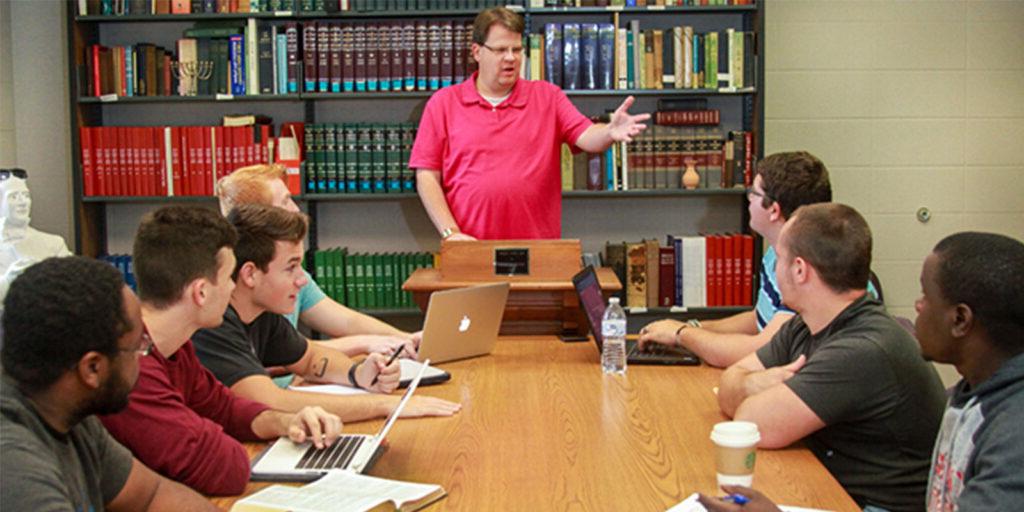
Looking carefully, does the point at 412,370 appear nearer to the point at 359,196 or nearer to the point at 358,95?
the point at 359,196

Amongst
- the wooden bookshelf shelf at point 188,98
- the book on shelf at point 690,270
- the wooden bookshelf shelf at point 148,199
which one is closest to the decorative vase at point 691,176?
the book on shelf at point 690,270

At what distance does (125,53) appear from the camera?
5.07m

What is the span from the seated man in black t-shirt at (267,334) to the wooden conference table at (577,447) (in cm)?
7

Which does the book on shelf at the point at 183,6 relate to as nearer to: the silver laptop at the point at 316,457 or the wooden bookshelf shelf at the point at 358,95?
the wooden bookshelf shelf at the point at 358,95

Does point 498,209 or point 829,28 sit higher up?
point 829,28

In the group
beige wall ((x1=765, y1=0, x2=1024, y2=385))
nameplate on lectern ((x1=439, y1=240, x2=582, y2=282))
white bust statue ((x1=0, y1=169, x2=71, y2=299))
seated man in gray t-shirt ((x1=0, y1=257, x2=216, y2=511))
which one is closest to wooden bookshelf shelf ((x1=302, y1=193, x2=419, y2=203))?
white bust statue ((x1=0, y1=169, x2=71, y2=299))

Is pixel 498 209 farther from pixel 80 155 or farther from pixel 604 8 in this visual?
pixel 80 155

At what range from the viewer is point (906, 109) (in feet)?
17.5

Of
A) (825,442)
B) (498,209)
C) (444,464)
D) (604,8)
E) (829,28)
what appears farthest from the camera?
(829,28)

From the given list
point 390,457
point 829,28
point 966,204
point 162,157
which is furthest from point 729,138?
point 390,457

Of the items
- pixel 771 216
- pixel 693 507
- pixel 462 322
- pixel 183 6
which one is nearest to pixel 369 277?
pixel 183 6

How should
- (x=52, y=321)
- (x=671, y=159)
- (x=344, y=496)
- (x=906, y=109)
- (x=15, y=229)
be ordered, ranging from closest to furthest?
1. (x=52, y=321)
2. (x=344, y=496)
3. (x=15, y=229)
4. (x=671, y=159)
5. (x=906, y=109)

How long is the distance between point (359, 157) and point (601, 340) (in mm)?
2311

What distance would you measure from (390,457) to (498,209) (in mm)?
2276
